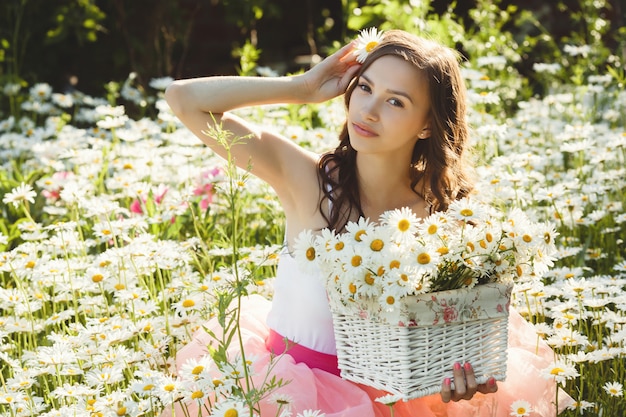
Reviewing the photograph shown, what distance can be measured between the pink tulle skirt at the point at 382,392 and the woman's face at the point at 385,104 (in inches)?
21.2

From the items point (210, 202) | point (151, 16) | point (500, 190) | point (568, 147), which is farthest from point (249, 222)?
point (151, 16)

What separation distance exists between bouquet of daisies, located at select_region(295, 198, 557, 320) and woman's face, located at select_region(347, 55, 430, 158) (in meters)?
0.28

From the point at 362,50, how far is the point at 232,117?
0.36 m

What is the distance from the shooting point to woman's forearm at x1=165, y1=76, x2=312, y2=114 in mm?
2195

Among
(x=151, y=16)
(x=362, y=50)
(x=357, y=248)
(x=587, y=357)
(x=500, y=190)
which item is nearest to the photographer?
(x=357, y=248)

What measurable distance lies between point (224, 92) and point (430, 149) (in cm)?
54

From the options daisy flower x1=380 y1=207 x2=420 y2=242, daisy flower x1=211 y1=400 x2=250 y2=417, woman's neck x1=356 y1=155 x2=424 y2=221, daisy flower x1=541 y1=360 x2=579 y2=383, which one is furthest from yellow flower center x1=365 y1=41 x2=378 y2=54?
daisy flower x1=211 y1=400 x2=250 y2=417

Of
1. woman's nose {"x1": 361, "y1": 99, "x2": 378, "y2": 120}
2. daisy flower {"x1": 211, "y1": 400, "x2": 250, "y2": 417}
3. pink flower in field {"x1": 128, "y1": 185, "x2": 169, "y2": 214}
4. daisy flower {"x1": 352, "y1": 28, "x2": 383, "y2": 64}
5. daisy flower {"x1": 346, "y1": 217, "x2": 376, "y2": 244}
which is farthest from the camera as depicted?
pink flower in field {"x1": 128, "y1": 185, "x2": 169, "y2": 214}

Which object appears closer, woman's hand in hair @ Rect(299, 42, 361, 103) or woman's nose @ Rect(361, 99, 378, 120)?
woman's nose @ Rect(361, 99, 378, 120)

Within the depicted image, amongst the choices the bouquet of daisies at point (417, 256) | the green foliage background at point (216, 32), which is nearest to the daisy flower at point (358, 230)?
the bouquet of daisies at point (417, 256)

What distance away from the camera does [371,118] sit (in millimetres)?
2068

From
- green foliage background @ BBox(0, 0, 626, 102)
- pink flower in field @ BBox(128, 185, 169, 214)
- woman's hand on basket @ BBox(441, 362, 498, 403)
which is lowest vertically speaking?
woman's hand on basket @ BBox(441, 362, 498, 403)

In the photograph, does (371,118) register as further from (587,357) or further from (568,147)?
(568,147)

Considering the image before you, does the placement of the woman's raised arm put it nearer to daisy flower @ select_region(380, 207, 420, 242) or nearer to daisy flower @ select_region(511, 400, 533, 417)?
daisy flower @ select_region(380, 207, 420, 242)
